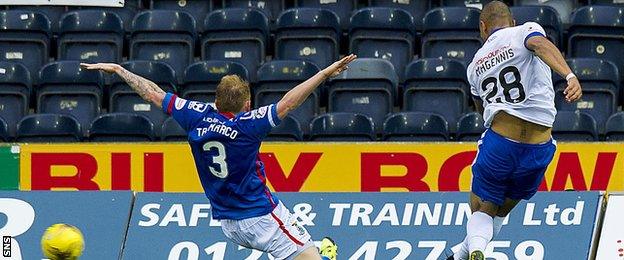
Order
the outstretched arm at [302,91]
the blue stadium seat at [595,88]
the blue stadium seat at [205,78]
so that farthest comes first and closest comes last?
the blue stadium seat at [205,78] < the blue stadium seat at [595,88] < the outstretched arm at [302,91]

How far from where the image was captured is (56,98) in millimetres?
14703

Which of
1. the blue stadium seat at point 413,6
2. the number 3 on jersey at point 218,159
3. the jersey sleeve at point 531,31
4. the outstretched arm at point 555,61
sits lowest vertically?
the blue stadium seat at point 413,6

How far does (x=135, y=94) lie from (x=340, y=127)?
7.49 feet

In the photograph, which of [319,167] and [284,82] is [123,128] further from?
[319,167]

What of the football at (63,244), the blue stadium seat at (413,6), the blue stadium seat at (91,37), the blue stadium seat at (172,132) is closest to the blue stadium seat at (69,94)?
the blue stadium seat at (91,37)

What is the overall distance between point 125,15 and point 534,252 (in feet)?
20.8

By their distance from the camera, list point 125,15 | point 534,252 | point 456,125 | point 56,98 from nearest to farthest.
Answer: point 534,252, point 456,125, point 56,98, point 125,15

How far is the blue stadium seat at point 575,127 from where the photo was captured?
1342 centimetres

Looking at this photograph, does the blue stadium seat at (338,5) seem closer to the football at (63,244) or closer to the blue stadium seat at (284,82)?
the blue stadium seat at (284,82)

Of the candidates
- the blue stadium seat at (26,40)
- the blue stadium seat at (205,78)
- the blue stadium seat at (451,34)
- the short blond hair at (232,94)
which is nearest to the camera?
the short blond hair at (232,94)

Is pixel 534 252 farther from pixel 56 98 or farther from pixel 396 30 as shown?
pixel 56 98

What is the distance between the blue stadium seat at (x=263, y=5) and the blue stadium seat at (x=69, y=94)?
2071 millimetres

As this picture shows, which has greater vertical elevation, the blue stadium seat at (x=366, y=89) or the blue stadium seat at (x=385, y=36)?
the blue stadium seat at (x=385, y=36)

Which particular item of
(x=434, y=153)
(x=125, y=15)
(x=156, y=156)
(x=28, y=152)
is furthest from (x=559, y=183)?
(x=125, y=15)
